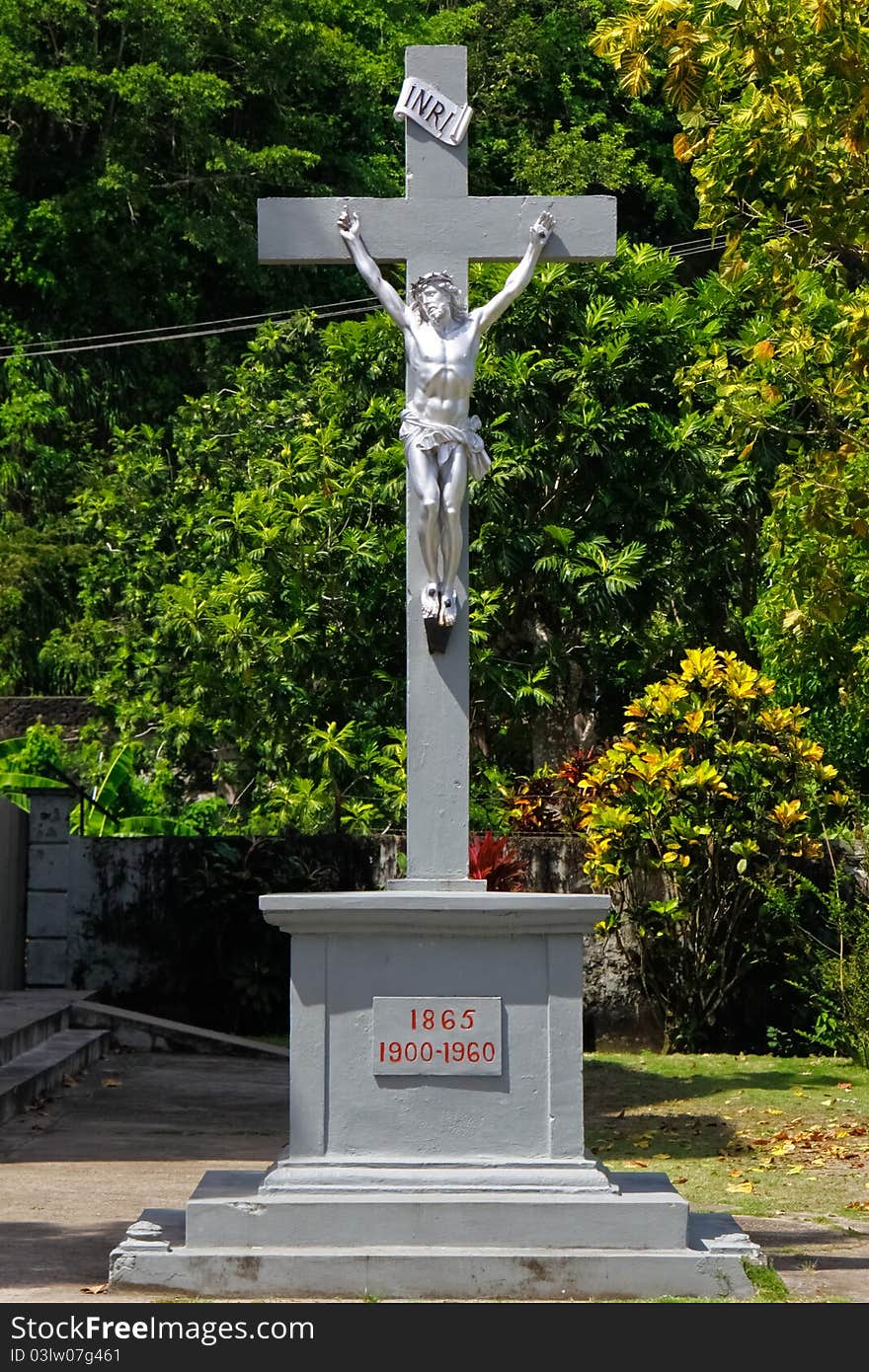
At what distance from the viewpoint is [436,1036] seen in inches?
255

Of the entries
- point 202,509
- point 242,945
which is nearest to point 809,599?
point 242,945

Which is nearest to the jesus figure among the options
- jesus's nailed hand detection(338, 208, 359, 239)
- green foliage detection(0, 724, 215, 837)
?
jesus's nailed hand detection(338, 208, 359, 239)

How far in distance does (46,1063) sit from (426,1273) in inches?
248

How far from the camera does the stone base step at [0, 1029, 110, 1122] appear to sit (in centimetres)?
1071

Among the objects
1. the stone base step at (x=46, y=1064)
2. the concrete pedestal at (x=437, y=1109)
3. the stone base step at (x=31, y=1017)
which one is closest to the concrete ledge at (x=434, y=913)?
the concrete pedestal at (x=437, y=1109)

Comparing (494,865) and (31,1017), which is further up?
(494,865)

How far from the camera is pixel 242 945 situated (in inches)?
605

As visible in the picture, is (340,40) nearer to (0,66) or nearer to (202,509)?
(0,66)

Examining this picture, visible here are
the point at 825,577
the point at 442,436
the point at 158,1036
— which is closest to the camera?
the point at 442,436

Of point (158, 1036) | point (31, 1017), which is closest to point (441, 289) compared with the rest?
point (31, 1017)

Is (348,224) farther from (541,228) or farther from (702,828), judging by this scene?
(702,828)

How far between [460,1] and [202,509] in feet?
49.4

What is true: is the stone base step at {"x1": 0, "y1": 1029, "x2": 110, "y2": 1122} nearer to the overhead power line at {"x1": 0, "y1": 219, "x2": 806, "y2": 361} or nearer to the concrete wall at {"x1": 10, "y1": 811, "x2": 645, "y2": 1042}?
the concrete wall at {"x1": 10, "y1": 811, "x2": 645, "y2": 1042}

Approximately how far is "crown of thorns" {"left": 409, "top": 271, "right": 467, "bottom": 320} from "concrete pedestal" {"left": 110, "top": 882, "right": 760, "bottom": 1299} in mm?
2263
